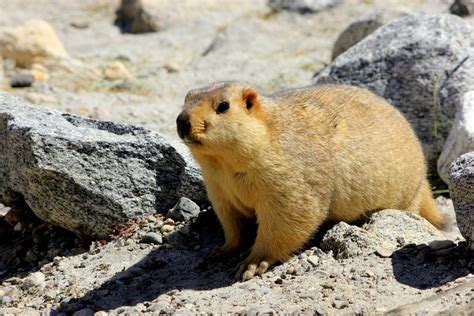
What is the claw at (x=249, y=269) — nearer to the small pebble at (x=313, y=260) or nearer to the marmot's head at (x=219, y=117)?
the small pebble at (x=313, y=260)

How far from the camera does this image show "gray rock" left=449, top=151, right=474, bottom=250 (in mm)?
5914

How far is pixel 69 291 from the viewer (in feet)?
22.1

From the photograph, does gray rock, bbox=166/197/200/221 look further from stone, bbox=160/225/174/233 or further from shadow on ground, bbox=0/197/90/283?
shadow on ground, bbox=0/197/90/283

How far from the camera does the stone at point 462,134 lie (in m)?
8.37

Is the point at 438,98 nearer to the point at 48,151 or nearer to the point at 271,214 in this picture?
the point at 271,214

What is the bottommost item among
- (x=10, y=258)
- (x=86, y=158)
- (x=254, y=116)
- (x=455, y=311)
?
(x=10, y=258)

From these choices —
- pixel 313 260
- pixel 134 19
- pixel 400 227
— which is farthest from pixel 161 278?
pixel 134 19

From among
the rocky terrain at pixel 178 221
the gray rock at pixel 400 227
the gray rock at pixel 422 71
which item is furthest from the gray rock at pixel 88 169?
the gray rock at pixel 422 71

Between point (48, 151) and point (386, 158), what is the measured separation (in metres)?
2.97

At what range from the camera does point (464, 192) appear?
5.97 metres

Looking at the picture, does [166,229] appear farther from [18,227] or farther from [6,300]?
[18,227]

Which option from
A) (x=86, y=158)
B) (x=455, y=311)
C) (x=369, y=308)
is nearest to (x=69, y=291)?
(x=86, y=158)

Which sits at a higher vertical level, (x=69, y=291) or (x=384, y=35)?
(x=384, y=35)

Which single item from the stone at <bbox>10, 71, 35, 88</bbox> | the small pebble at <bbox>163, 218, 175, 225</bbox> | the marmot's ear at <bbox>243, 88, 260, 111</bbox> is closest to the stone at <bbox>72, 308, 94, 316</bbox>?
the small pebble at <bbox>163, 218, 175, 225</bbox>
